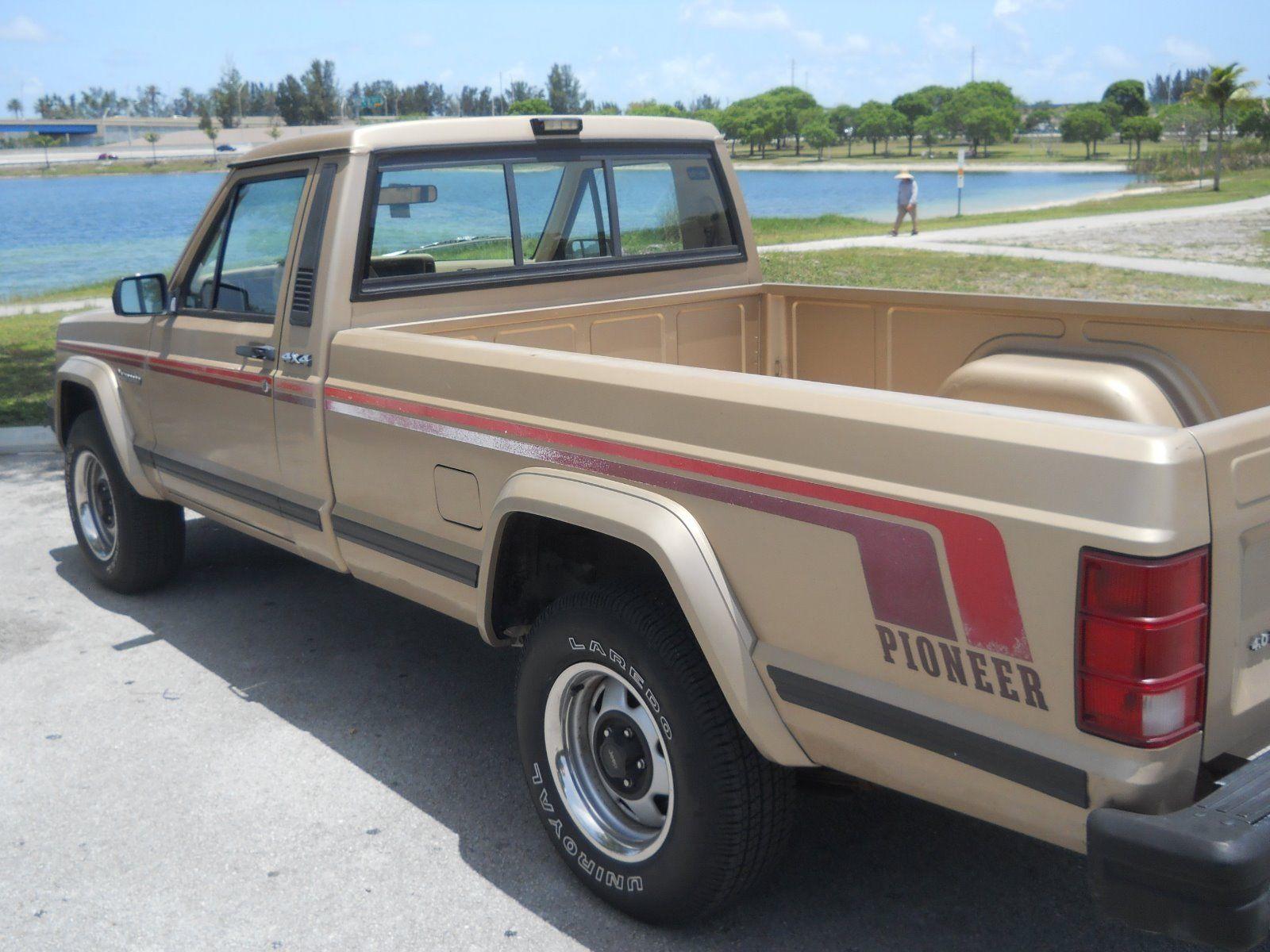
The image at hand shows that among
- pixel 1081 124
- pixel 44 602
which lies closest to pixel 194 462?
pixel 44 602

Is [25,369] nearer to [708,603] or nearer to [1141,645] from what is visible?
[708,603]

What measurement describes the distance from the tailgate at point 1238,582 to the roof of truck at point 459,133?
9.33 feet

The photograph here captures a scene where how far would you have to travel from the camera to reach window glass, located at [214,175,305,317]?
4293mm

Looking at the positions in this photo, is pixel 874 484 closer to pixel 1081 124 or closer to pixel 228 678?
pixel 228 678

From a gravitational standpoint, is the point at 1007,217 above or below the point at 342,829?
above

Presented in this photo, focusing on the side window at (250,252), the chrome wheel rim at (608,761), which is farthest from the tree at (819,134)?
the chrome wheel rim at (608,761)

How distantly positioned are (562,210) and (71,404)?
112 inches

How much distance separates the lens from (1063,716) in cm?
217

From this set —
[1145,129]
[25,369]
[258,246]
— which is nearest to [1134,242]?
[25,369]

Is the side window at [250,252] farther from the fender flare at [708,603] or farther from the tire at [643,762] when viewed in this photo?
the fender flare at [708,603]

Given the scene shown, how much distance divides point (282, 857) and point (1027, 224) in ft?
88.3

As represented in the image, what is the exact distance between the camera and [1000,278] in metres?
16.3

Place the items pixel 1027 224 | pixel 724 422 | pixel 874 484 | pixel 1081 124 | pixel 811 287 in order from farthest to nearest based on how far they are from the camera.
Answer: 1. pixel 1081 124
2. pixel 1027 224
3. pixel 811 287
4. pixel 724 422
5. pixel 874 484

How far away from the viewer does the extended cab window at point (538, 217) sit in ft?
13.7
